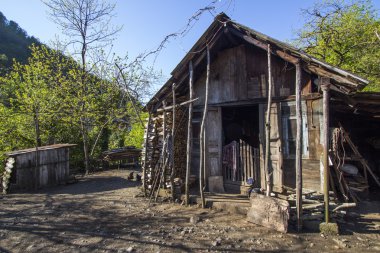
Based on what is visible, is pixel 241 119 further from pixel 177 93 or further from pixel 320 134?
pixel 320 134

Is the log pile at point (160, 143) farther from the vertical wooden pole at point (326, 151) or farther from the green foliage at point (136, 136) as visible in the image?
the green foliage at point (136, 136)

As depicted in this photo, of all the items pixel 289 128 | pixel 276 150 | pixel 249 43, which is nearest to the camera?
pixel 289 128

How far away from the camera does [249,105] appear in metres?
8.79

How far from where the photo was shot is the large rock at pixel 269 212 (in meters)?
5.61

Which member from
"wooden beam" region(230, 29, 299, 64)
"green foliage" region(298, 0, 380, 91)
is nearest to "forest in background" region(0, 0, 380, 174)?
"green foliage" region(298, 0, 380, 91)

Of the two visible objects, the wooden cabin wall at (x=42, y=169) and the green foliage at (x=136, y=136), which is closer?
the wooden cabin wall at (x=42, y=169)

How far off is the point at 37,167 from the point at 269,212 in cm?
1019

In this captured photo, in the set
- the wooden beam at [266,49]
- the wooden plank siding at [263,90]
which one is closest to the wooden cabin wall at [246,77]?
the wooden plank siding at [263,90]

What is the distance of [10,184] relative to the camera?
11.0m

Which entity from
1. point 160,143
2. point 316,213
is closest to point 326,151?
point 316,213

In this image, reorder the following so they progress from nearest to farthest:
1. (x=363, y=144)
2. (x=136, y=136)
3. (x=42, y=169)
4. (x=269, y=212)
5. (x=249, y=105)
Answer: (x=269, y=212)
(x=249, y=105)
(x=363, y=144)
(x=42, y=169)
(x=136, y=136)

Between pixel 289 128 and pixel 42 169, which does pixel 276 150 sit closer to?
pixel 289 128

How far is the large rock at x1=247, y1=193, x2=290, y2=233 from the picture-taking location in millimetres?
5605

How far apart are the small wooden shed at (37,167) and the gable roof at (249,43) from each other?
5935 mm
